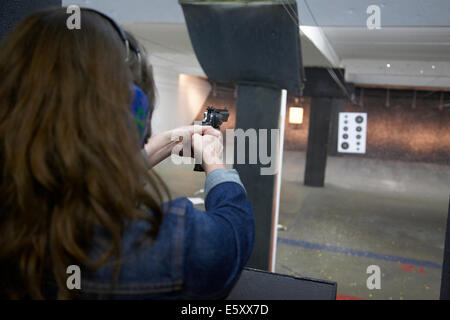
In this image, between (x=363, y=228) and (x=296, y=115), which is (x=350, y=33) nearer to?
(x=363, y=228)

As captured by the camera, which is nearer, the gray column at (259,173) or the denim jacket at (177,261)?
the denim jacket at (177,261)

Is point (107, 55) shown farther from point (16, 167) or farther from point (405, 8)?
point (405, 8)

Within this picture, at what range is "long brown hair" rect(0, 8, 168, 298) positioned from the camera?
0.46 m

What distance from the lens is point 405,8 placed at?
173 cm

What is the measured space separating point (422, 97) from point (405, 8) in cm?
883

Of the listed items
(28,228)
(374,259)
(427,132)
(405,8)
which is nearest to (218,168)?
(28,228)

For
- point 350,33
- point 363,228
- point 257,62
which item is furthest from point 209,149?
point 363,228

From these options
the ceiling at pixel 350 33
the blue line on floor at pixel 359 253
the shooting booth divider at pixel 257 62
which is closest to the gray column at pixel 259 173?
the shooting booth divider at pixel 257 62

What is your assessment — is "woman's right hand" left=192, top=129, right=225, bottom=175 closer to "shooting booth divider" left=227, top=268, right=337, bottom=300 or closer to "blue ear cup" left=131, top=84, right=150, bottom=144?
"blue ear cup" left=131, top=84, right=150, bottom=144

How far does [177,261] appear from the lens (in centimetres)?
49

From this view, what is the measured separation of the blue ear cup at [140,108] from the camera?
0.55m

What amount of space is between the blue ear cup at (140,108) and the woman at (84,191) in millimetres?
26

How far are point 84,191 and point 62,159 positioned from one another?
0.04 meters

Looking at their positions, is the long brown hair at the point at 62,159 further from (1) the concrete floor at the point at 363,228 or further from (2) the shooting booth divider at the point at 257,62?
(1) the concrete floor at the point at 363,228
